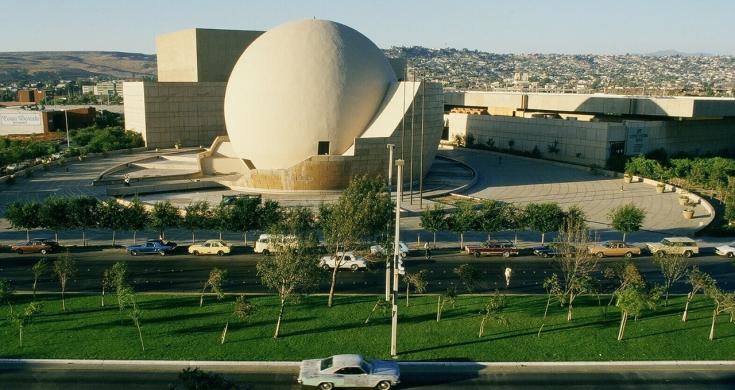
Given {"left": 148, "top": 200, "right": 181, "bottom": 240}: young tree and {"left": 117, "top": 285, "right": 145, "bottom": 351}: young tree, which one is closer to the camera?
{"left": 117, "top": 285, "right": 145, "bottom": 351}: young tree

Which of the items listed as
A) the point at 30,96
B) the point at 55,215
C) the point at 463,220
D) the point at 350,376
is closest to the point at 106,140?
the point at 55,215

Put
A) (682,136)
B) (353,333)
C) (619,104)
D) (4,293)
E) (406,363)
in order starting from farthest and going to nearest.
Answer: (619,104)
(682,136)
(4,293)
(353,333)
(406,363)

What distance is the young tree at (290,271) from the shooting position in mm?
21172

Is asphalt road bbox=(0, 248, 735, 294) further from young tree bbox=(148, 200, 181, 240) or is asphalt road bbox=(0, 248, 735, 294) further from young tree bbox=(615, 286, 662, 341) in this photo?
young tree bbox=(615, 286, 662, 341)

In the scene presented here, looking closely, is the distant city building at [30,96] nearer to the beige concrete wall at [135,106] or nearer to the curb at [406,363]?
the beige concrete wall at [135,106]

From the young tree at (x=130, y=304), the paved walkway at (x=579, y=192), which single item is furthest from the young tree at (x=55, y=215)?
the paved walkway at (x=579, y=192)

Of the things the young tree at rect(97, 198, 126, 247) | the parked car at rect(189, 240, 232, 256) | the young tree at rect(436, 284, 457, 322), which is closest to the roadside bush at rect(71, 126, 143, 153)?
the young tree at rect(97, 198, 126, 247)

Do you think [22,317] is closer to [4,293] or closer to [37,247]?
[4,293]

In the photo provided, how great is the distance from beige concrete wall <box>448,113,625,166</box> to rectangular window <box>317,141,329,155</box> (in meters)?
28.2

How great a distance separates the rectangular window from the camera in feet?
142

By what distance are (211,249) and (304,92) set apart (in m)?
15.3

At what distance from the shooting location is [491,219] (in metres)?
32.5

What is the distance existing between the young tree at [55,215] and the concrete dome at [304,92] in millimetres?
15005

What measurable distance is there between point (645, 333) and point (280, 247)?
41.0 ft
